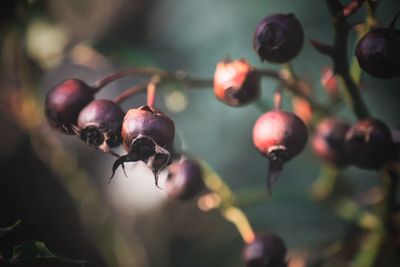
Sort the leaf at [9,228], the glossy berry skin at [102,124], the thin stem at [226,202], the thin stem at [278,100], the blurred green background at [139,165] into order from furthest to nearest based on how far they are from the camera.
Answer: the blurred green background at [139,165] < the thin stem at [226,202] < the thin stem at [278,100] < the glossy berry skin at [102,124] < the leaf at [9,228]

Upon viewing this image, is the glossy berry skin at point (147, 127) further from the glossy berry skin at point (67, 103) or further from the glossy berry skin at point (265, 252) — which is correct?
the glossy berry skin at point (265, 252)

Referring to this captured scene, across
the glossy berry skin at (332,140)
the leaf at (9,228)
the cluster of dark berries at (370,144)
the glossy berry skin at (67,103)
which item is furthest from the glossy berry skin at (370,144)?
the leaf at (9,228)

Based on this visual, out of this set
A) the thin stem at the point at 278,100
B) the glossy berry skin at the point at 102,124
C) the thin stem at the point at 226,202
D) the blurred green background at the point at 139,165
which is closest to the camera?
the glossy berry skin at the point at 102,124

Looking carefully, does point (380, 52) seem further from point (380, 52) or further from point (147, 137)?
point (147, 137)

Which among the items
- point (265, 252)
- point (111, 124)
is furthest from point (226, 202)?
point (111, 124)

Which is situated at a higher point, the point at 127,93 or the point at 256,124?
the point at 127,93
